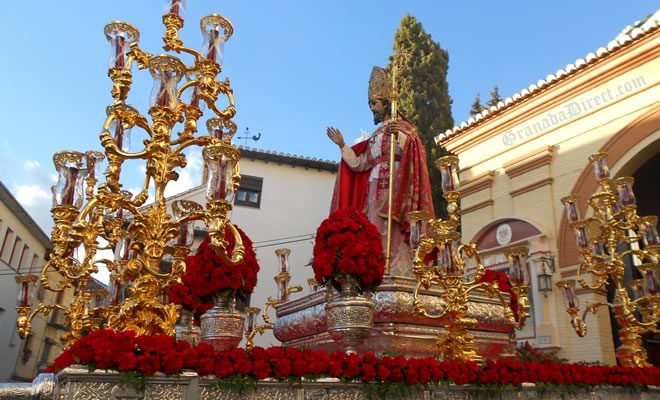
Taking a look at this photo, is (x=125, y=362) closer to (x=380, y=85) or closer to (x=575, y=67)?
(x=380, y=85)

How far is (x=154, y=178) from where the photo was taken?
427cm

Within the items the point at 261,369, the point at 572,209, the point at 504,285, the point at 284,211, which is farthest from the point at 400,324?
the point at 284,211

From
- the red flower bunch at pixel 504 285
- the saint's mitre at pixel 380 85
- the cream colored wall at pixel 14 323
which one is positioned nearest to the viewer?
the red flower bunch at pixel 504 285

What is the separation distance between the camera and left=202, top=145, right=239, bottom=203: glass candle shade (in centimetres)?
382

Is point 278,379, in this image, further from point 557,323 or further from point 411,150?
point 557,323

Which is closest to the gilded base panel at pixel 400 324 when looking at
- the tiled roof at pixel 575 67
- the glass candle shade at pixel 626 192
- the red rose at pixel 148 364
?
the red rose at pixel 148 364

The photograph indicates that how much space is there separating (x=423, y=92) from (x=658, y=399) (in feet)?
44.2

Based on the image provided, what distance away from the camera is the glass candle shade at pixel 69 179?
402cm

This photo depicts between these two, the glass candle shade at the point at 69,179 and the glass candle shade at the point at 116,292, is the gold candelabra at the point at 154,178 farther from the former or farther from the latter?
the glass candle shade at the point at 116,292

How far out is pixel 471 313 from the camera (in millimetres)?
5867

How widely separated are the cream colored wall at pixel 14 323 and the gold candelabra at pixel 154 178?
54.6 ft

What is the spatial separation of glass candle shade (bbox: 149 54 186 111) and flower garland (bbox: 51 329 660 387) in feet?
6.30

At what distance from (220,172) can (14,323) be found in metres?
22.8

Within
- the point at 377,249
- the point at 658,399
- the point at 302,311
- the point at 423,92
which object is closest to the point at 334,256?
the point at 377,249
